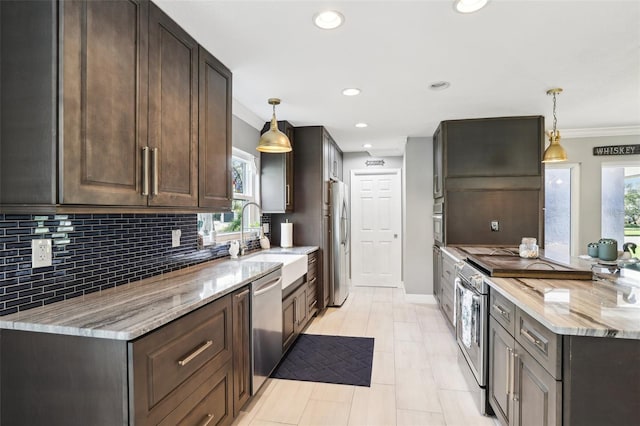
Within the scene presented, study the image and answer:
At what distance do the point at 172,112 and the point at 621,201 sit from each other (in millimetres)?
5513

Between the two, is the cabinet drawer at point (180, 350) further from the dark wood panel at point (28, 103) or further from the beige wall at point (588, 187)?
the beige wall at point (588, 187)

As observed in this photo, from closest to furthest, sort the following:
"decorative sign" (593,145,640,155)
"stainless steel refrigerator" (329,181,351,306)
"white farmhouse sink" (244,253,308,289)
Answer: "white farmhouse sink" (244,253,308,289)
"decorative sign" (593,145,640,155)
"stainless steel refrigerator" (329,181,351,306)

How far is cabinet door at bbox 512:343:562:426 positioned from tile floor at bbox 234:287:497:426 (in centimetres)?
60

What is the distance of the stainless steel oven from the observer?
2.22m

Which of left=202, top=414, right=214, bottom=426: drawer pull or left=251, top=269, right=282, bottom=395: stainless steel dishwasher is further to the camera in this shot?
left=251, top=269, right=282, bottom=395: stainless steel dishwasher

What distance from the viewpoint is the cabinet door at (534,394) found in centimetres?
135

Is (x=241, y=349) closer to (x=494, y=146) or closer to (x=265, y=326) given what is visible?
(x=265, y=326)

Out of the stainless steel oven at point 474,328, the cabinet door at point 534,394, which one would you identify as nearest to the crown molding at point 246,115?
the stainless steel oven at point 474,328

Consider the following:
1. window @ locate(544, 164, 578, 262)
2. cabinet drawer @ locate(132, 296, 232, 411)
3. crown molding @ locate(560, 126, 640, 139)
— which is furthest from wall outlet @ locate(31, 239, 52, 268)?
crown molding @ locate(560, 126, 640, 139)

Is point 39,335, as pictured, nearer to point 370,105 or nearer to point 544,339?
point 544,339

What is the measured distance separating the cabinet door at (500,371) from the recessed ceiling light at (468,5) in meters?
1.74

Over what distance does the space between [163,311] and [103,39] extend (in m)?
1.16

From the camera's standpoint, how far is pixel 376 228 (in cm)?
599

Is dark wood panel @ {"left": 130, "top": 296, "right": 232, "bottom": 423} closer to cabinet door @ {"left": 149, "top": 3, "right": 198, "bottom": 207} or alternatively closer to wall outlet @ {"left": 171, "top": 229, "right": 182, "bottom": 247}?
cabinet door @ {"left": 149, "top": 3, "right": 198, "bottom": 207}
